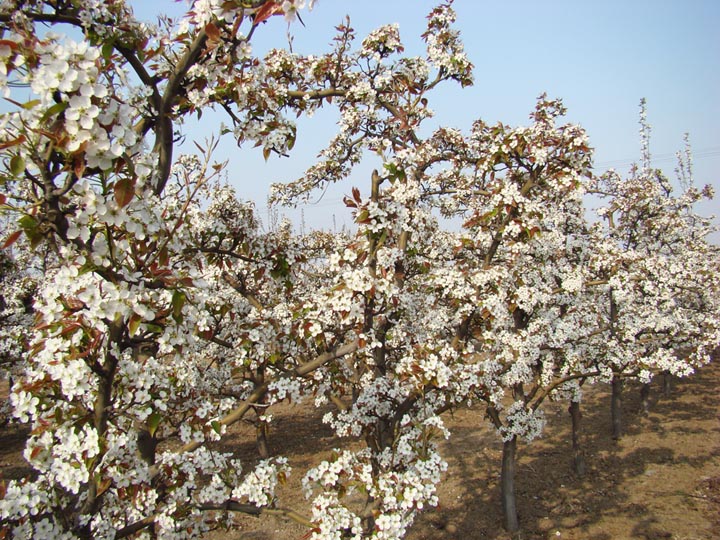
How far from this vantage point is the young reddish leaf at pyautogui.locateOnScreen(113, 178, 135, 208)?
1979 mm

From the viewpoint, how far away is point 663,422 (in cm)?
1653

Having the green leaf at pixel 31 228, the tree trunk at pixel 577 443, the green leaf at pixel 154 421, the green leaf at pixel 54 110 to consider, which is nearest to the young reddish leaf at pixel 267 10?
the green leaf at pixel 54 110

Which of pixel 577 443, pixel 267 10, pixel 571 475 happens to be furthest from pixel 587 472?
pixel 267 10

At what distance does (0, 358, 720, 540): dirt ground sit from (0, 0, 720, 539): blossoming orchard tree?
4.70m

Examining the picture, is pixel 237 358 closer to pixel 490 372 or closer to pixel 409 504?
pixel 409 504

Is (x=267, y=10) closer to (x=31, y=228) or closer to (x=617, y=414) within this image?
(x=31, y=228)

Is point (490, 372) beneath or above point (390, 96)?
beneath

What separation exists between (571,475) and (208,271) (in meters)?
12.4

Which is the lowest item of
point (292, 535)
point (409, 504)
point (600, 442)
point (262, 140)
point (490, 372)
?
point (292, 535)

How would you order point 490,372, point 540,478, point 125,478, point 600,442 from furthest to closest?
point 600,442 → point 540,478 → point 490,372 → point 125,478

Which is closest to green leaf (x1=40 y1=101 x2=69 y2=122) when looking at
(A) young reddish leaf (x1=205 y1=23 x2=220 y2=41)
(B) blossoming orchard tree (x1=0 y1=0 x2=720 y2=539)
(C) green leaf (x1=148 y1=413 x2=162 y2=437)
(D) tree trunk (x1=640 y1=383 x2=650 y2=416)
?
(B) blossoming orchard tree (x1=0 y1=0 x2=720 y2=539)

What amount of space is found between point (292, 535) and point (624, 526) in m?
7.76

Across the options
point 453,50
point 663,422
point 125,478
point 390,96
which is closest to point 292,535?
point 125,478

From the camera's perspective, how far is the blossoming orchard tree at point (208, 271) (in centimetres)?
210
